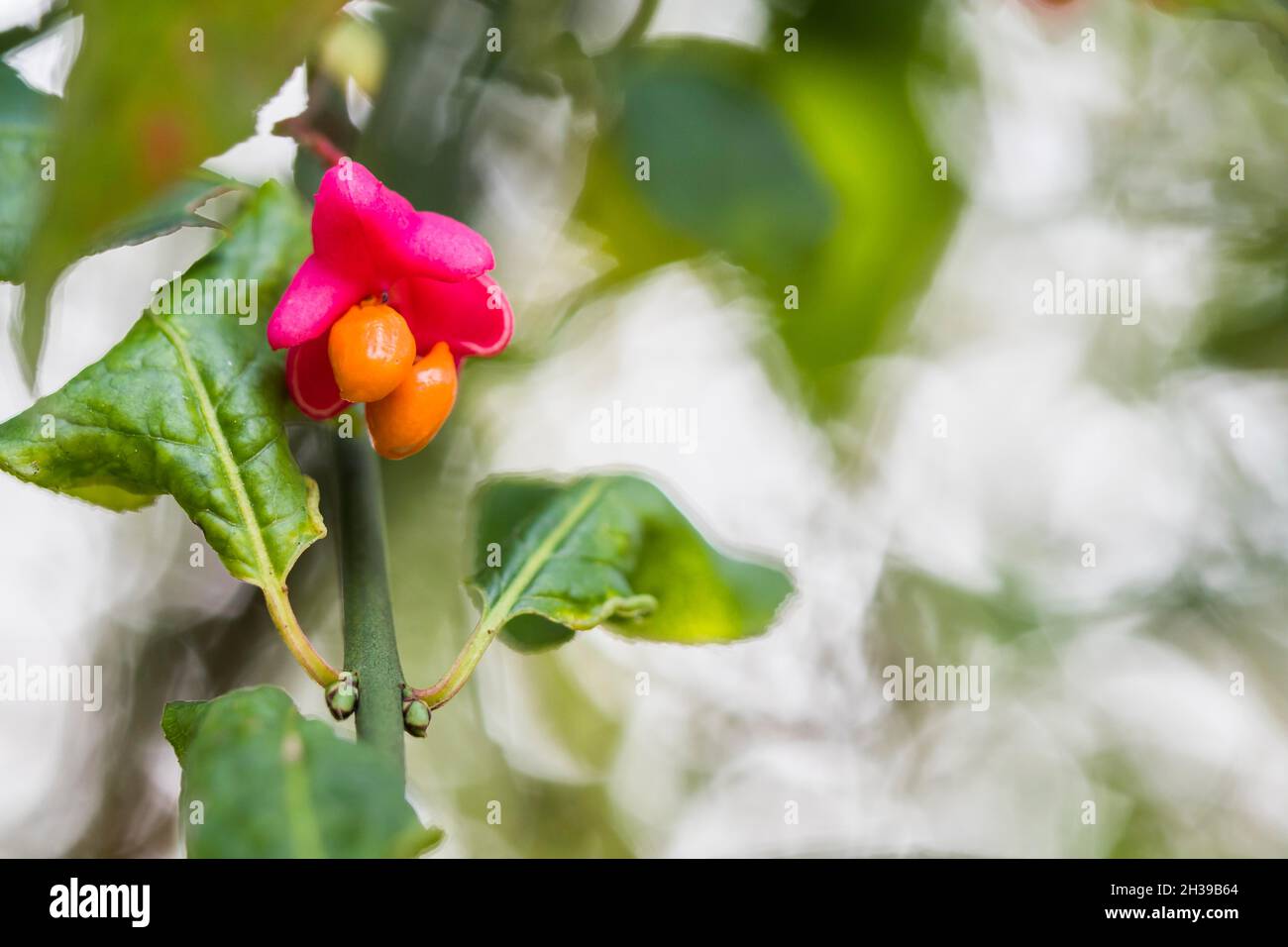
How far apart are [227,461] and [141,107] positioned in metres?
0.27

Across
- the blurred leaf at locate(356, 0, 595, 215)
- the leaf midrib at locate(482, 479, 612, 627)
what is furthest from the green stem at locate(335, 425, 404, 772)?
the blurred leaf at locate(356, 0, 595, 215)

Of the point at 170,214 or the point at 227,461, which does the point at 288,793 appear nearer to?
the point at 227,461

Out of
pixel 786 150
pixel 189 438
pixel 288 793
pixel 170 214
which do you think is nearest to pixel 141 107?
pixel 170 214

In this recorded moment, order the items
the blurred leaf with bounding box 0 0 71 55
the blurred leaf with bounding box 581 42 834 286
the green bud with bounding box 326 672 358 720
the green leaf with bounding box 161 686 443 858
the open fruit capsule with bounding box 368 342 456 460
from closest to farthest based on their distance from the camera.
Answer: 1. the green leaf with bounding box 161 686 443 858
2. the green bud with bounding box 326 672 358 720
3. the open fruit capsule with bounding box 368 342 456 460
4. the blurred leaf with bounding box 0 0 71 55
5. the blurred leaf with bounding box 581 42 834 286

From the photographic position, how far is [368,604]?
0.83 metres

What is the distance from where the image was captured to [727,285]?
1725mm

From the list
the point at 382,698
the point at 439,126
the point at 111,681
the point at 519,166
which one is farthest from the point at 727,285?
the point at 111,681

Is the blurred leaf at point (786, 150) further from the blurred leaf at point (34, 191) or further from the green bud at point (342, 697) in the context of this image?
the green bud at point (342, 697)

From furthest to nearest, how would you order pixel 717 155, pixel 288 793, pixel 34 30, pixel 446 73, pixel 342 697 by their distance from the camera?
pixel 446 73, pixel 717 155, pixel 34 30, pixel 342 697, pixel 288 793

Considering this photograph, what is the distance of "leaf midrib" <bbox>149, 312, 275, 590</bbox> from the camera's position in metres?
0.85

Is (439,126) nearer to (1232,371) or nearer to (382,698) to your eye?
(382,698)

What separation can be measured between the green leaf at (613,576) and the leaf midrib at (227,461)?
0.18 m

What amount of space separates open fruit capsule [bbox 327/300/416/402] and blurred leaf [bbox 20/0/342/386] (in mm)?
179

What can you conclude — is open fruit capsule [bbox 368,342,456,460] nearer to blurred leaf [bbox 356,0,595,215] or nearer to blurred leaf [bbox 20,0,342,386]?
blurred leaf [bbox 20,0,342,386]
